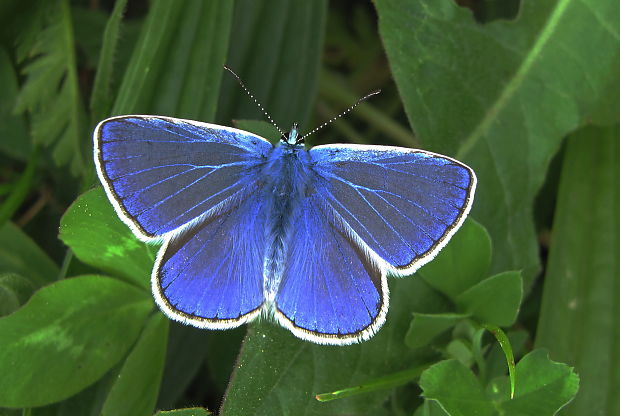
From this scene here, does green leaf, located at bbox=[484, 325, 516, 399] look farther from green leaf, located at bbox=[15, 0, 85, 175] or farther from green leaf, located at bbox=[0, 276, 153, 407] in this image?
green leaf, located at bbox=[15, 0, 85, 175]

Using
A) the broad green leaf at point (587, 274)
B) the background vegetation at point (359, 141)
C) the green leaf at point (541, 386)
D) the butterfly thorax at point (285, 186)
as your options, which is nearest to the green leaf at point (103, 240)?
the background vegetation at point (359, 141)

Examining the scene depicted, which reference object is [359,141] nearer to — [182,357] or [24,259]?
[182,357]

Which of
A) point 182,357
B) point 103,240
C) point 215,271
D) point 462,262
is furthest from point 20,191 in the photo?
point 462,262

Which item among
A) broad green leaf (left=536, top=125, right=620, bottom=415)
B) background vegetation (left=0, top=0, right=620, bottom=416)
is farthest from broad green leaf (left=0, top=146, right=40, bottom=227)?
broad green leaf (left=536, top=125, right=620, bottom=415)

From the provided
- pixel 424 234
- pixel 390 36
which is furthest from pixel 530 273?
pixel 390 36

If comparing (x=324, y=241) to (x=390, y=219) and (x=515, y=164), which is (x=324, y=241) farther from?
(x=515, y=164)

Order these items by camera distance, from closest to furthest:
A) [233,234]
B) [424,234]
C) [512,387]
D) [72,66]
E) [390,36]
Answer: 1. [512,387]
2. [424,234]
3. [233,234]
4. [390,36]
5. [72,66]

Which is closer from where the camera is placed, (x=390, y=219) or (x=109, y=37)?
(x=390, y=219)

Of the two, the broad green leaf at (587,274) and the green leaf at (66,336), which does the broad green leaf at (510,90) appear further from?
the green leaf at (66,336)
